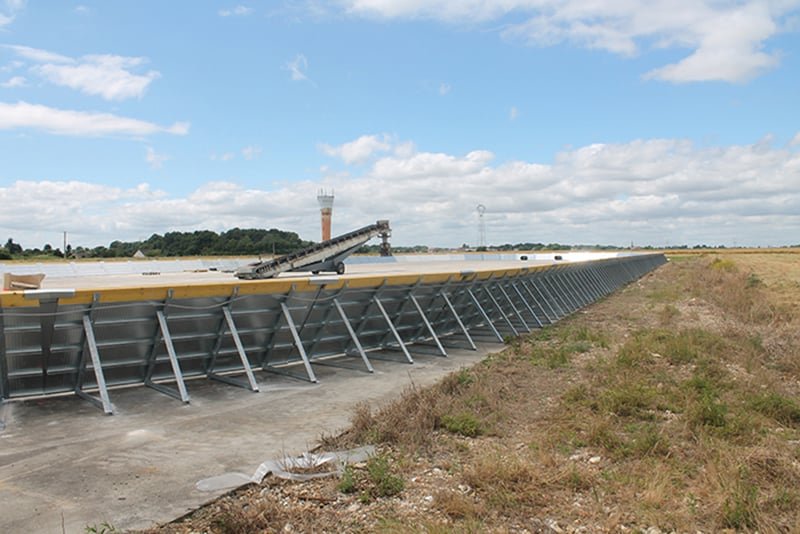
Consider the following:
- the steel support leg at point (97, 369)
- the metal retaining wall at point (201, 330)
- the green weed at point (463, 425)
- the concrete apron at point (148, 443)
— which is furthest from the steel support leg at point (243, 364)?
the green weed at point (463, 425)

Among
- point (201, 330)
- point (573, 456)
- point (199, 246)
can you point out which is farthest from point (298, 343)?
point (199, 246)

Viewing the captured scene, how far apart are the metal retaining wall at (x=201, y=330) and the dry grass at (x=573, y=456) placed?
3167 millimetres

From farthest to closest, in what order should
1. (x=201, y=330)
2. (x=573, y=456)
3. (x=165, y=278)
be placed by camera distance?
1. (x=165, y=278)
2. (x=201, y=330)
3. (x=573, y=456)

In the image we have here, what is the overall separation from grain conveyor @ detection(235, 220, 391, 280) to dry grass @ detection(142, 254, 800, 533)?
18.6 m

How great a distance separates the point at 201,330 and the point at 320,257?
2304 centimetres

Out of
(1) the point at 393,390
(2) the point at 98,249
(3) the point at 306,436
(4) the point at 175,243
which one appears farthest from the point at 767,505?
(2) the point at 98,249

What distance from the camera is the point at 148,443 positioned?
7707 mm

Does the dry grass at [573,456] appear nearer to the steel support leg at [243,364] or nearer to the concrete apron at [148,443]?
the concrete apron at [148,443]

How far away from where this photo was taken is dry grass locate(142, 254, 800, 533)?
5.53 metres

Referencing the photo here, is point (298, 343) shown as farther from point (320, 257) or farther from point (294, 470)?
point (320, 257)

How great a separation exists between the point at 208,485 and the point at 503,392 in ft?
18.0

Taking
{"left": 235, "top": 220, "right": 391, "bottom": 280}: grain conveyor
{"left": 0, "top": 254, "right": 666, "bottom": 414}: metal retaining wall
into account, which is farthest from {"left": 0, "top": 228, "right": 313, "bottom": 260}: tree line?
{"left": 0, "top": 254, "right": 666, "bottom": 414}: metal retaining wall

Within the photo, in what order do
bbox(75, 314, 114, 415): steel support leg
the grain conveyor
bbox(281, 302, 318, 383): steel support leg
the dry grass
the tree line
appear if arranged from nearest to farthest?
the dry grass
bbox(75, 314, 114, 415): steel support leg
bbox(281, 302, 318, 383): steel support leg
the grain conveyor
the tree line

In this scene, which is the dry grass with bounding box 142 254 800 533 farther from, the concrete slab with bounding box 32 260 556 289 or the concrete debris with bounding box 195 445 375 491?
the concrete slab with bounding box 32 260 556 289
